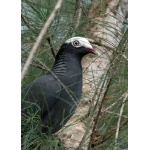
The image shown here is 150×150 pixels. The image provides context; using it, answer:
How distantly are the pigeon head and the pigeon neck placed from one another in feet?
0.04

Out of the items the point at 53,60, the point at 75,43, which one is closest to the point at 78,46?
the point at 75,43

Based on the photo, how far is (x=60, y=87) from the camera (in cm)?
98

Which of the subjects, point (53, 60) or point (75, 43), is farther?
point (53, 60)

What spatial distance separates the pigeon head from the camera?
962 mm

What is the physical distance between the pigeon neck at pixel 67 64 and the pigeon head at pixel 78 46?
0.04 feet

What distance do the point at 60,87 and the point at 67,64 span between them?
2.6 inches

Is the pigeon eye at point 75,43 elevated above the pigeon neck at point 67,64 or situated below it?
above

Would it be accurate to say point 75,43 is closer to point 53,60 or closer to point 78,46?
point 78,46

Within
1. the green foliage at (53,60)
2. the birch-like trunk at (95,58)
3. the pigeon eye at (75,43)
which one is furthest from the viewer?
Result: the pigeon eye at (75,43)

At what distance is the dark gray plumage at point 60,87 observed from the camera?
941 millimetres

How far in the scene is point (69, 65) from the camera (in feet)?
3.37

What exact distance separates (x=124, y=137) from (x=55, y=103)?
261mm
